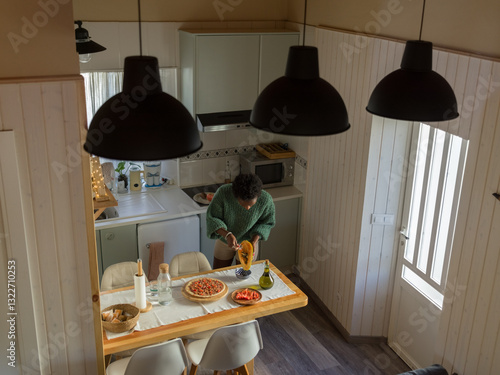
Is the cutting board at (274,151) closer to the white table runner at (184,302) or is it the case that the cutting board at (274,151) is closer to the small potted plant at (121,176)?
the small potted plant at (121,176)

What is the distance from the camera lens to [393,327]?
4930 millimetres

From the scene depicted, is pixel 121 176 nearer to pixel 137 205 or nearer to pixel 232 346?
pixel 137 205

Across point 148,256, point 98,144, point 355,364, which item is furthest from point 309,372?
point 98,144

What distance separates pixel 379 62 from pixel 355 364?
2518mm

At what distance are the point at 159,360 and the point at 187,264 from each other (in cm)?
114

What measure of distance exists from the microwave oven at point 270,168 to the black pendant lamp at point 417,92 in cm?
326

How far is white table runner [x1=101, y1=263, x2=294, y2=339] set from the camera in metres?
3.69

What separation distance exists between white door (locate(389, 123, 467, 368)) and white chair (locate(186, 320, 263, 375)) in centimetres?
144

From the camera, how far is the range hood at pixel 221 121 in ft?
17.4

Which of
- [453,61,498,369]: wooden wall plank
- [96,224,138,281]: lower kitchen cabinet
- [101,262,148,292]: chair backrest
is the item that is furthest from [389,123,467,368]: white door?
[96,224,138,281]: lower kitchen cabinet

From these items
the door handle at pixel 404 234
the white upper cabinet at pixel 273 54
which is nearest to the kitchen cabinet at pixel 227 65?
the white upper cabinet at pixel 273 54

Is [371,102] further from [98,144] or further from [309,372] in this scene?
[309,372]

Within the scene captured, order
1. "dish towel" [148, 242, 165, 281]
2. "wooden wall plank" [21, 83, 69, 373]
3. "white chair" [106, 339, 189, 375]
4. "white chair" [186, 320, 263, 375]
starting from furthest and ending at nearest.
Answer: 1. "dish towel" [148, 242, 165, 281]
2. "white chair" [186, 320, 263, 375]
3. "white chair" [106, 339, 189, 375]
4. "wooden wall plank" [21, 83, 69, 373]

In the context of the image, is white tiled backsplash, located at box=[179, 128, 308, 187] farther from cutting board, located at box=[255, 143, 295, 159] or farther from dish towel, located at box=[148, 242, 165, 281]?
dish towel, located at box=[148, 242, 165, 281]
